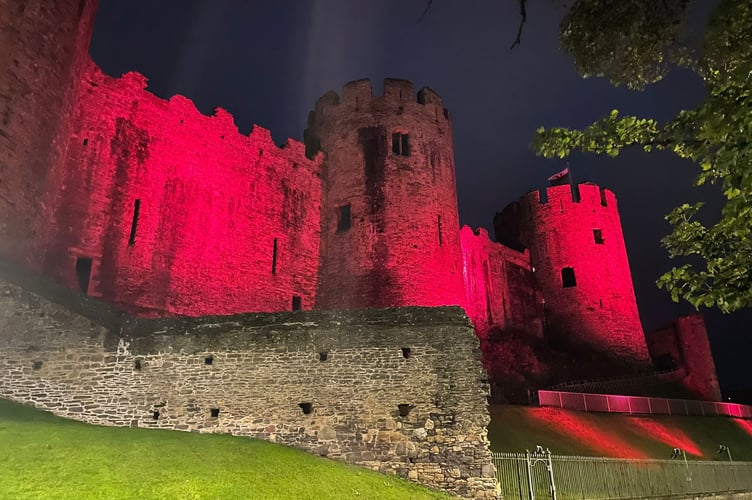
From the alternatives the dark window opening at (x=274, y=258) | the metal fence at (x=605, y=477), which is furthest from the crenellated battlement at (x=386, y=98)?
the metal fence at (x=605, y=477)

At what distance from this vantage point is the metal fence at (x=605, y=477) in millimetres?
13609

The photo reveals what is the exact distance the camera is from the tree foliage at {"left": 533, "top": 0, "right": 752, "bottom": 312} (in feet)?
22.6

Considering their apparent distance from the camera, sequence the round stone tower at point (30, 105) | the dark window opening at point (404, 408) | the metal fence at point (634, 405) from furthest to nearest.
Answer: the metal fence at point (634, 405)
the round stone tower at point (30, 105)
the dark window opening at point (404, 408)

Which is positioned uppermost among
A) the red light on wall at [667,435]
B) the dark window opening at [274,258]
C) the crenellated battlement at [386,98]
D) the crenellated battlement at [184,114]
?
the crenellated battlement at [386,98]

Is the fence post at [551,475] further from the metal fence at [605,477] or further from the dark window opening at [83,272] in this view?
the dark window opening at [83,272]

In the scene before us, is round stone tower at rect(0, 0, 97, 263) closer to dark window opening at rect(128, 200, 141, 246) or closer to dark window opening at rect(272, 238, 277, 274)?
dark window opening at rect(128, 200, 141, 246)

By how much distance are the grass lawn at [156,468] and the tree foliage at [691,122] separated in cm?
688

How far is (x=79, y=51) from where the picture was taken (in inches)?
790

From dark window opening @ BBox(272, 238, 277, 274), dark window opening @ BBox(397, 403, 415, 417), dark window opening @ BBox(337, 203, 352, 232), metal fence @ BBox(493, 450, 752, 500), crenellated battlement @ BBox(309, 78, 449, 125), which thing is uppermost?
crenellated battlement @ BBox(309, 78, 449, 125)

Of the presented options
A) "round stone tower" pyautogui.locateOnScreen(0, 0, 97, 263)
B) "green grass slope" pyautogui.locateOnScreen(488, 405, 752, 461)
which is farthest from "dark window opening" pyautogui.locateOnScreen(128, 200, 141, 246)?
"green grass slope" pyautogui.locateOnScreen(488, 405, 752, 461)

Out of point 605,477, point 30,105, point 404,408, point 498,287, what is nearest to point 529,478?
point 404,408

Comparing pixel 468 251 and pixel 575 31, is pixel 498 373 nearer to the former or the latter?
pixel 468 251

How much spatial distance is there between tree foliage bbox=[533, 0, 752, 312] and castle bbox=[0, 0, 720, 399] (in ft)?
51.1

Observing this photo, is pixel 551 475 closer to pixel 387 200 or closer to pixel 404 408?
pixel 404 408
